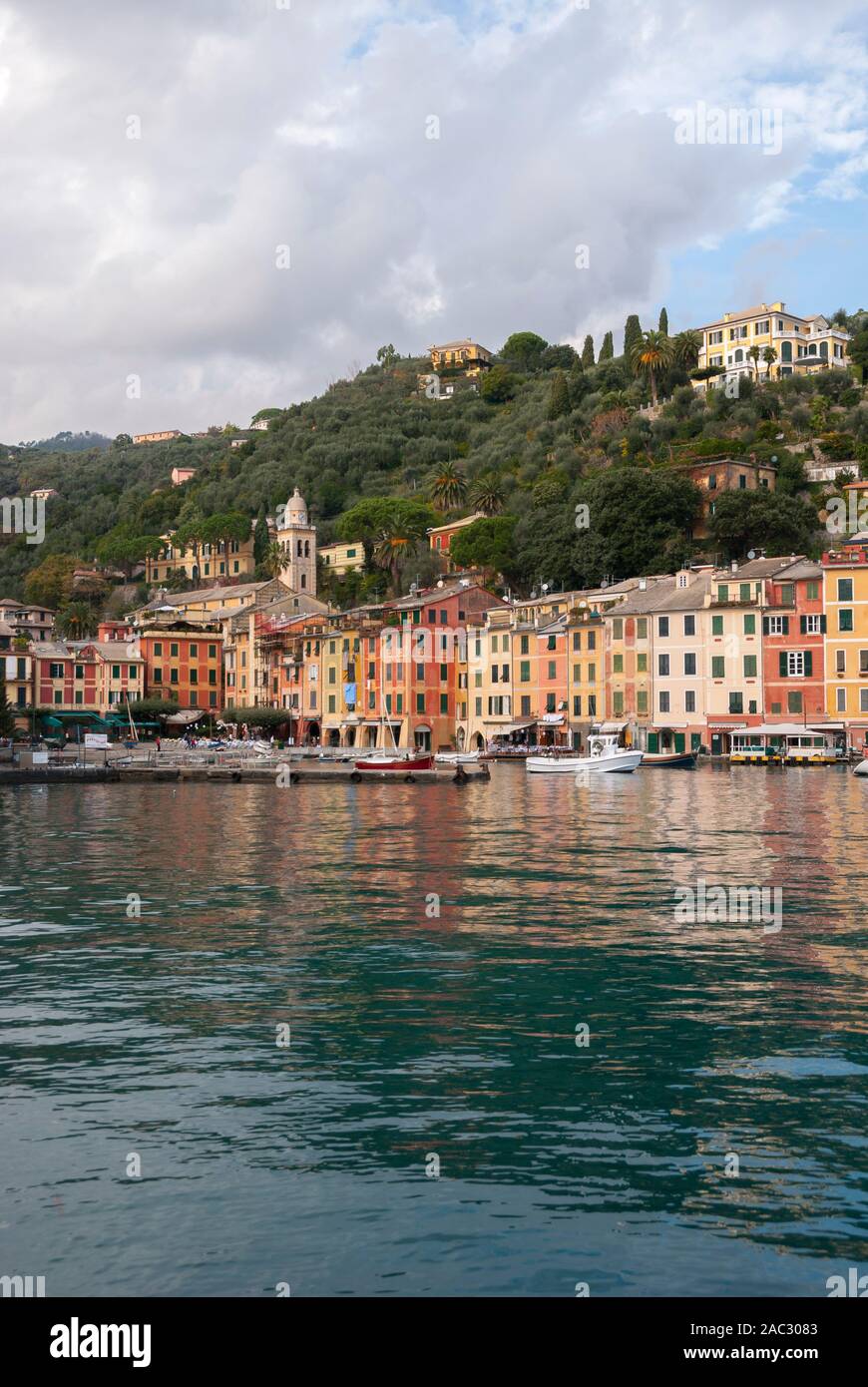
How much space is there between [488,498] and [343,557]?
20919mm

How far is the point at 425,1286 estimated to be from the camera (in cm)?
838

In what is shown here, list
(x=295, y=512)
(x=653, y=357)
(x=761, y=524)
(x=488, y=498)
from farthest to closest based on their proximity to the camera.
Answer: (x=295, y=512)
(x=653, y=357)
(x=488, y=498)
(x=761, y=524)

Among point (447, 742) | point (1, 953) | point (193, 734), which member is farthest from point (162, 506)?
point (1, 953)

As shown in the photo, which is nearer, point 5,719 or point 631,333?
point 5,719

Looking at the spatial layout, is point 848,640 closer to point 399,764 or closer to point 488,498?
point 399,764

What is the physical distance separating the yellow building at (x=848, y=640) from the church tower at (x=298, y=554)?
64.7m

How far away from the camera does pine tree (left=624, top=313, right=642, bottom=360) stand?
5581 inches

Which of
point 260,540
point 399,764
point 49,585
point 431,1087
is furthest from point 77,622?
point 431,1087

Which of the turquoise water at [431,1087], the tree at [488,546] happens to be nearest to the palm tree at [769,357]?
the tree at [488,546]

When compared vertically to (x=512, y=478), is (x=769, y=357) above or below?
above

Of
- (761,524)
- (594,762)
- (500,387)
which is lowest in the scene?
(594,762)

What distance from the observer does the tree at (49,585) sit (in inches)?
5571

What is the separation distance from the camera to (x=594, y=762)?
6881 centimetres

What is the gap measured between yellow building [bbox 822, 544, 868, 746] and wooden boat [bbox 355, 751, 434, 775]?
947 inches
